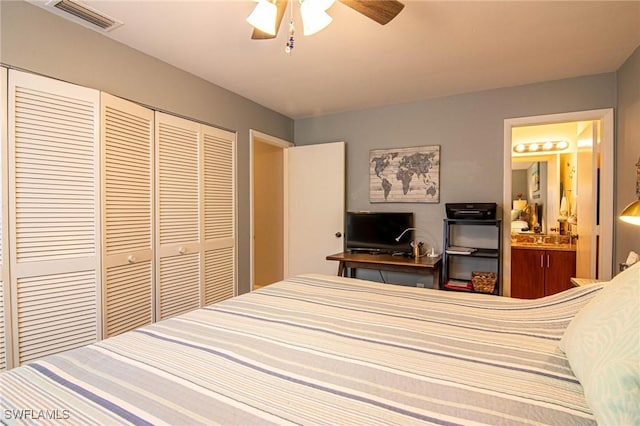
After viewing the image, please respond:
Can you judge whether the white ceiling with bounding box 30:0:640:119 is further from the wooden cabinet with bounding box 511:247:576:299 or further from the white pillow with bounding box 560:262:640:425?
the wooden cabinet with bounding box 511:247:576:299

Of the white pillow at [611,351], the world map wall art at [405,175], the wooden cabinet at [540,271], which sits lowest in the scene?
the wooden cabinet at [540,271]

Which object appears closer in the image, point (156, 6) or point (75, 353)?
point (75, 353)

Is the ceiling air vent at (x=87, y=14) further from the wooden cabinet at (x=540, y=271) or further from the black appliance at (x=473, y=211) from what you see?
the wooden cabinet at (x=540, y=271)

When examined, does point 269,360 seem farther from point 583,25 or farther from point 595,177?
point 595,177

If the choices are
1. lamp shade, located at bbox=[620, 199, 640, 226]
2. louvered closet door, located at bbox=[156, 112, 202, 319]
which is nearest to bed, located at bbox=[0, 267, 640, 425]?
lamp shade, located at bbox=[620, 199, 640, 226]

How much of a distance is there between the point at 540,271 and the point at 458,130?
198 cm

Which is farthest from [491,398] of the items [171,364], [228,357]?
[171,364]

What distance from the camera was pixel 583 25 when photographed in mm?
2008

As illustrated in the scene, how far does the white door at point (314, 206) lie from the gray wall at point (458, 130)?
0.71ft

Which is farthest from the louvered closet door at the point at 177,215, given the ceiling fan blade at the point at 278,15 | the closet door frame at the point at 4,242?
the ceiling fan blade at the point at 278,15

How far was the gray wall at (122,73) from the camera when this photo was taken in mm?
1774

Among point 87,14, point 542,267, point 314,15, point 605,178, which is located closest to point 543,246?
point 542,267

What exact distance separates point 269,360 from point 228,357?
5.8 inches

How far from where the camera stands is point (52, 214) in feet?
6.07
